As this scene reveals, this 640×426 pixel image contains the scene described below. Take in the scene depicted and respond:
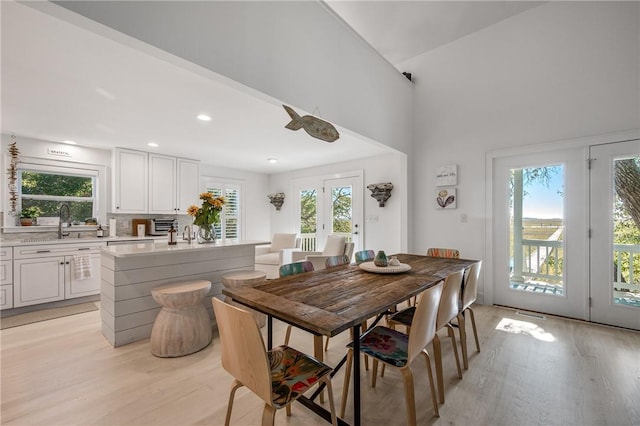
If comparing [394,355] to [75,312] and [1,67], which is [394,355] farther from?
[75,312]

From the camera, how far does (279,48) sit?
2.26 m

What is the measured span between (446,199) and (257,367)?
3.70 m

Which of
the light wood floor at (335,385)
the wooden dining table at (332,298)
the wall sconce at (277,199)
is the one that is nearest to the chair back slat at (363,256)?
the wooden dining table at (332,298)

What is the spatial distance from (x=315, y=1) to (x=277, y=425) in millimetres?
3378

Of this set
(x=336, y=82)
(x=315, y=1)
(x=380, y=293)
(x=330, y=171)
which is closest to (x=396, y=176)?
(x=330, y=171)

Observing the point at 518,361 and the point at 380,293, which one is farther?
the point at 518,361

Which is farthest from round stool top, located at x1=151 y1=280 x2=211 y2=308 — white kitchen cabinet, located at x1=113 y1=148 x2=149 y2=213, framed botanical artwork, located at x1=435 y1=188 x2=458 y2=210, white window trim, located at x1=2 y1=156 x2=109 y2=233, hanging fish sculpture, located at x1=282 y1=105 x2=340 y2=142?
framed botanical artwork, located at x1=435 y1=188 x2=458 y2=210

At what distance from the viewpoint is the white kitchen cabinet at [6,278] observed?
324 centimetres

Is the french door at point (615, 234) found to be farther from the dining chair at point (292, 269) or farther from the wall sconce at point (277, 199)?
the wall sconce at point (277, 199)

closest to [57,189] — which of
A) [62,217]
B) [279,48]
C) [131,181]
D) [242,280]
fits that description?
[62,217]

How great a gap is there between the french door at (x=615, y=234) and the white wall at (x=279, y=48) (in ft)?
7.82

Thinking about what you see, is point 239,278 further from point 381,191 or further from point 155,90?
point 381,191

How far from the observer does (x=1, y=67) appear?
6.98 ft

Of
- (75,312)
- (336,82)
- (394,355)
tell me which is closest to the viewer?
(394,355)
